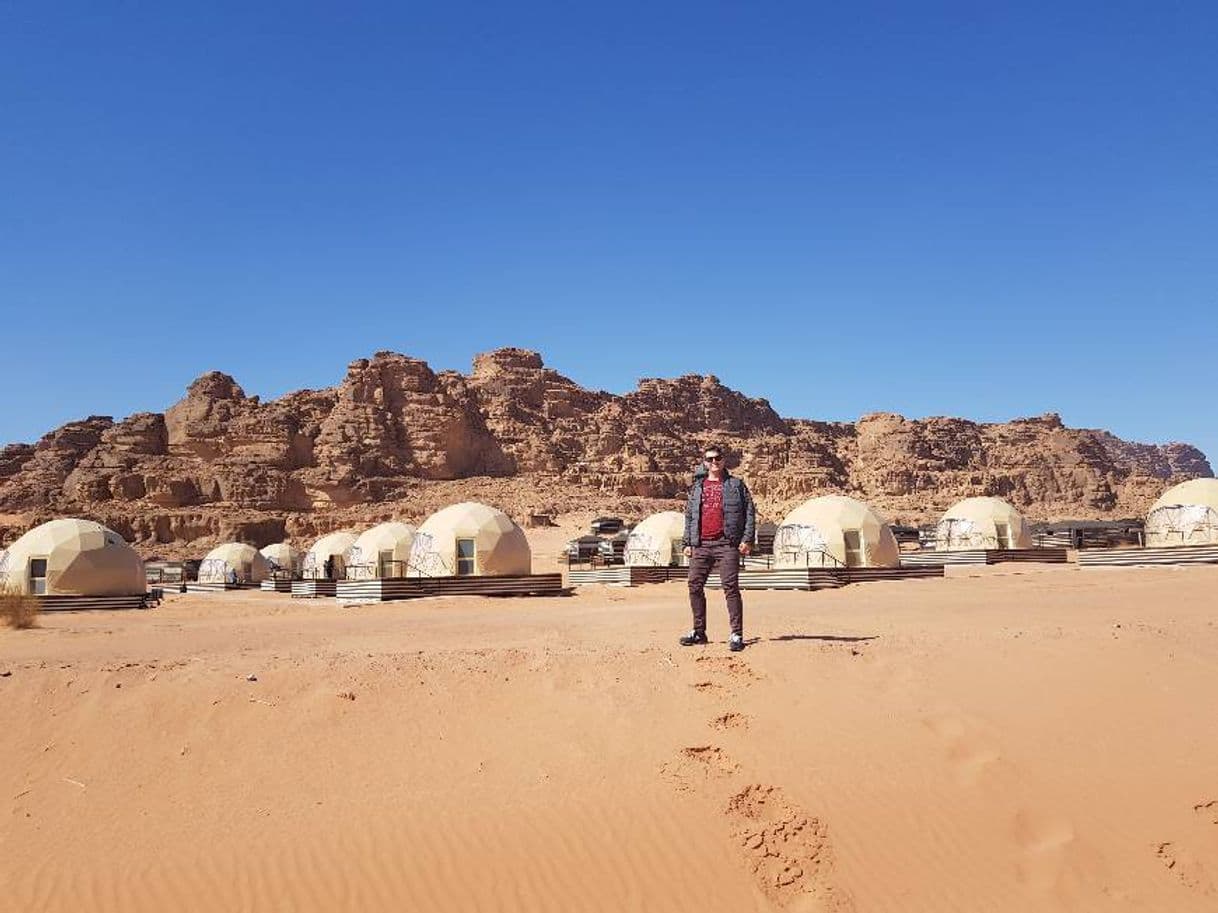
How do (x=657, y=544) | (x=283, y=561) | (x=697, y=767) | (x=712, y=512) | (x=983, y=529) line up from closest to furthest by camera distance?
(x=697, y=767), (x=712, y=512), (x=657, y=544), (x=983, y=529), (x=283, y=561)

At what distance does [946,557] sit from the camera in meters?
33.1

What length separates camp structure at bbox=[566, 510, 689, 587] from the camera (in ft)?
96.2

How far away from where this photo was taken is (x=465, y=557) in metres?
26.3

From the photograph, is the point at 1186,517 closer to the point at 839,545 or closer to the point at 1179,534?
the point at 1179,534

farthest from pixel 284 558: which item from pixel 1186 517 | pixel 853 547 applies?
pixel 1186 517

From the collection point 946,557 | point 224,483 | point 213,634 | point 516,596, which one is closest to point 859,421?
point 224,483

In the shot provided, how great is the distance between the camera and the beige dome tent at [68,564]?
24.4 meters

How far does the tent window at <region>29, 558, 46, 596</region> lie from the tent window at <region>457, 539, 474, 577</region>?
10.9m

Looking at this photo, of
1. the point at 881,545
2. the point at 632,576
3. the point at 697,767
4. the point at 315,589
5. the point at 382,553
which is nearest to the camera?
the point at 697,767

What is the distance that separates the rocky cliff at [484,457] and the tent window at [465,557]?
2055 inches

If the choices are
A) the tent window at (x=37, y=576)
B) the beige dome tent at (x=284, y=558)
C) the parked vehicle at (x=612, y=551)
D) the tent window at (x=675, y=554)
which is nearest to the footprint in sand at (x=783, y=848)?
the tent window at (x=37, y=576)

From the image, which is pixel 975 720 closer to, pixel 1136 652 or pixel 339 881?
pixel 1136 652

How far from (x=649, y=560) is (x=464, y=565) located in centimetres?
790

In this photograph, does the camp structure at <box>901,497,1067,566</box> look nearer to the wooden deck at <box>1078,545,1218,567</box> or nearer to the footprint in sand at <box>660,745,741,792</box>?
the wooden deck at <box>1078,545,1218,567</box>
